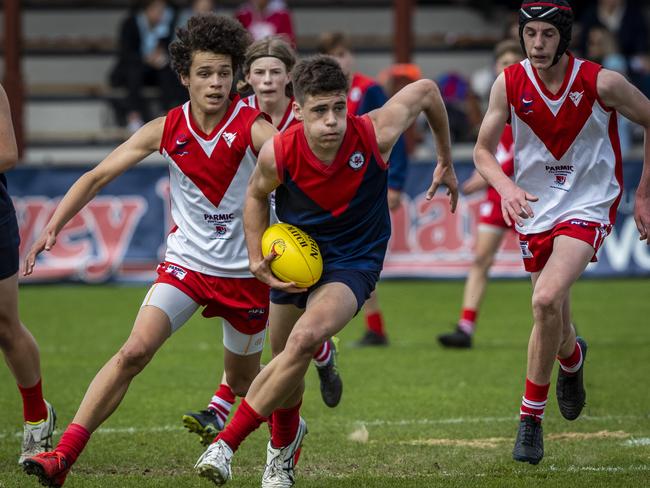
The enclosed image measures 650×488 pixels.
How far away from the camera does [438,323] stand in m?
12.2

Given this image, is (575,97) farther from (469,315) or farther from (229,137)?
(469,315)

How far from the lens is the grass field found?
6.34 m

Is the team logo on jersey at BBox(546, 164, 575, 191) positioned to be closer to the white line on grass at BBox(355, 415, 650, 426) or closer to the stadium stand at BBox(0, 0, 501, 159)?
the white line on grass at BBox(355, 415, 650, 426)

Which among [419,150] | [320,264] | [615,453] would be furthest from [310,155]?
[419,150]

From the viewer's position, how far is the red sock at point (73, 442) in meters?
5.62

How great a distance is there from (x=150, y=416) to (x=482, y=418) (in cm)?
223

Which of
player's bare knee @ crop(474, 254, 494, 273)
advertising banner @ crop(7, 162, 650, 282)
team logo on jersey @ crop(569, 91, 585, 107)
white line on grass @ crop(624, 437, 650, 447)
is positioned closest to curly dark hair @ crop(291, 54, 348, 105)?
team logo on jersey @ crop(569, 91, 585, 107)

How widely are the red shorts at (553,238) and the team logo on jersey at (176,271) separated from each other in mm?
1967

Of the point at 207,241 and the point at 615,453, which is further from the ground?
the point at 207,241

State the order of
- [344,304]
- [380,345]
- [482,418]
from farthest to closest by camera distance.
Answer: [380,345]
[482,418]
[344,304]

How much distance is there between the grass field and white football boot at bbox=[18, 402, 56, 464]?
0.41ft

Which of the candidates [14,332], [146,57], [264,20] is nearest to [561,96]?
[14,332]

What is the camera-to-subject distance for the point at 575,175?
6.64m

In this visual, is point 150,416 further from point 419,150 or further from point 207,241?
point 419,150
